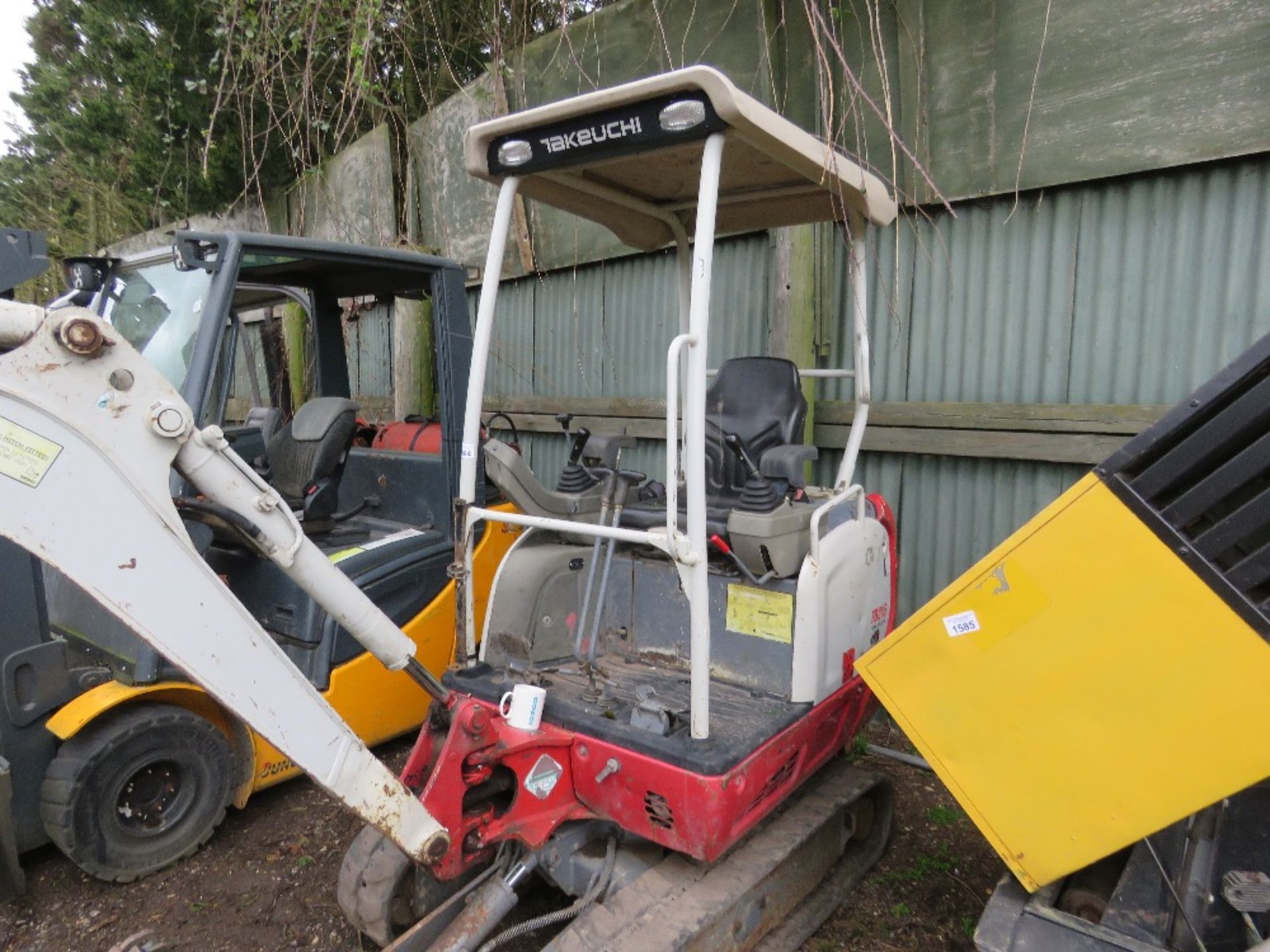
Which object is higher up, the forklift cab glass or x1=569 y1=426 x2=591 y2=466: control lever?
the forklift cab glass

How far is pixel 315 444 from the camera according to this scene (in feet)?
11.8

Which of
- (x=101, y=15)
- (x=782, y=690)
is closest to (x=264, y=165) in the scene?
(x=101, y=15)

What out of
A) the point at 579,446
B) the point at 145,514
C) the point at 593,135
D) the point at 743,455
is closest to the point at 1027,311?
the point at 743,455

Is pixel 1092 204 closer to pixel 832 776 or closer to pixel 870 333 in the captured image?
pixel 870 333

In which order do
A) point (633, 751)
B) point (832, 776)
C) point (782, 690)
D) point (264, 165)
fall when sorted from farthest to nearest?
point (264, 165), point (832, 776), point (782, 690), point (633, 751)

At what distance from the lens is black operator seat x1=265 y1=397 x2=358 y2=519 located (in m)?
3.57

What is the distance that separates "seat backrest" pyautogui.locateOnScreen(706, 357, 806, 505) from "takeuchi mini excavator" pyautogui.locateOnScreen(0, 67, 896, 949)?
1cm

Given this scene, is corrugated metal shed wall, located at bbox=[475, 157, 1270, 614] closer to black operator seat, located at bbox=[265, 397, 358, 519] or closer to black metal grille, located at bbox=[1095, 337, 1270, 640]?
black metal grille, located at bbox=[1095, 337, 1270, 640]

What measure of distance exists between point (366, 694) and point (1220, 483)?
291 cm

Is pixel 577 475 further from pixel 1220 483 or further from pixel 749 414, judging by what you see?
pixel 1220 483

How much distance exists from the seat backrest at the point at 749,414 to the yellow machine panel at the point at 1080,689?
3.55ft

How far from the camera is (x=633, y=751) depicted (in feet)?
7.31

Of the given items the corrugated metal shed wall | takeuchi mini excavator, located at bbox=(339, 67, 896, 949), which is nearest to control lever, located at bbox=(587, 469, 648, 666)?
takeuchi mini excavator, located at bbox=(339, 67, 896, 949)

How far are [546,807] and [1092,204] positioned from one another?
3.27 metres
